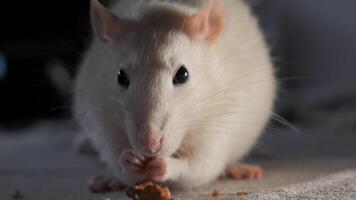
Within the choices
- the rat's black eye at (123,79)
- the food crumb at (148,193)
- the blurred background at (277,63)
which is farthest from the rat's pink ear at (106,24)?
the blurred background at (277,63)

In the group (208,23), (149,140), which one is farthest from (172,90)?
(208,23)

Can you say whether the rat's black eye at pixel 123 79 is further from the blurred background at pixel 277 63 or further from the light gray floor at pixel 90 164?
the blurred background at pixel 277 63

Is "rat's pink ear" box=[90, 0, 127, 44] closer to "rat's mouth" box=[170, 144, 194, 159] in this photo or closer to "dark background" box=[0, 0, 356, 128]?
"rat's mouth" box=[170, 144, 194, 159]

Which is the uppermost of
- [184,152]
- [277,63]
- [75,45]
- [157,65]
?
[75,45]

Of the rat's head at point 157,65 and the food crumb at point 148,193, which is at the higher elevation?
the rat's head at point 157,65

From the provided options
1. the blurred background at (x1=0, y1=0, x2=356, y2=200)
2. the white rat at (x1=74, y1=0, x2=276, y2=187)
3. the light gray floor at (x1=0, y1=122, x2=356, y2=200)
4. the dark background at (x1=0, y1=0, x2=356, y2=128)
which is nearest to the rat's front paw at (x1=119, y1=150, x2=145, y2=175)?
the white rat at (x1=74, y1=0, x2=276, y2=187)

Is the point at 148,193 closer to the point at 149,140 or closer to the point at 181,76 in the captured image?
the point at 149,140
